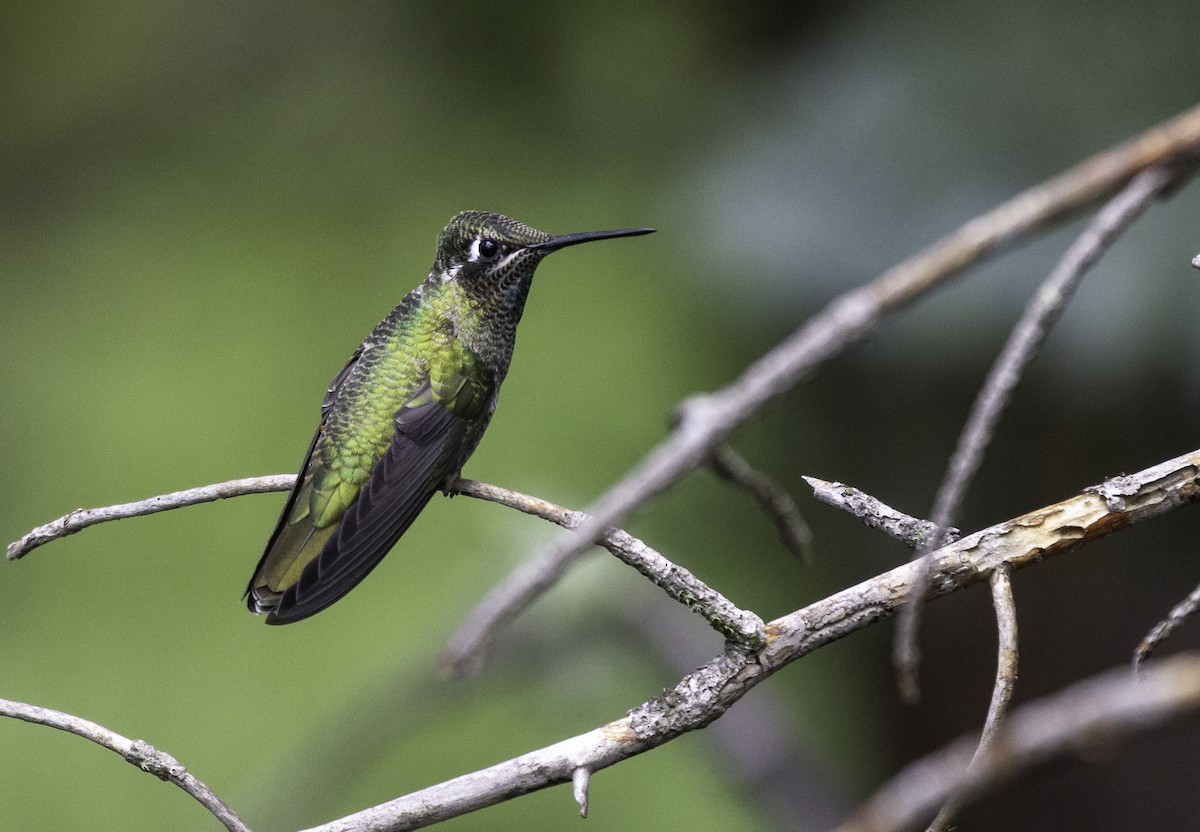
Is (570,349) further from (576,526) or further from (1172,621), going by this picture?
(1172,621)

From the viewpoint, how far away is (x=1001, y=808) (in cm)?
248

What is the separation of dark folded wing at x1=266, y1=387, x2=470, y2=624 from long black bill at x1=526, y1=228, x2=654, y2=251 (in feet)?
0.61

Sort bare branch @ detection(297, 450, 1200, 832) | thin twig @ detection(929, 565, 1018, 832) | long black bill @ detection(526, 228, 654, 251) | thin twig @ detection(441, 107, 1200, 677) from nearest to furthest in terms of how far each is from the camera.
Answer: thin twig @ detection(441, 107, 1200, 677)
thin twig @ detection(929, 565, 1018, 832)
bare branch @ detection(297, 450, 1200, 832)
long black bill @ detection(526, 228, 654, 251)

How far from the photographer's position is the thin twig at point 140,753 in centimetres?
84

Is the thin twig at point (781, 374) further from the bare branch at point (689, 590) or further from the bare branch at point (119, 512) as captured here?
the bare branch at point (119, 512)

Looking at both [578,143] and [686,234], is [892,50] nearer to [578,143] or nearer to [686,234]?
[686,234]

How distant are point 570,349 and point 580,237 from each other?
178cm

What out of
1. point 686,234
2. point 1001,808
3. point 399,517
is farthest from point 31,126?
point 1001,808

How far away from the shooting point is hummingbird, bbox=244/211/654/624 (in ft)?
3.07

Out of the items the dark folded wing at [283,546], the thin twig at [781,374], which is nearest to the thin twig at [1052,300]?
the thin twig at [781,374]

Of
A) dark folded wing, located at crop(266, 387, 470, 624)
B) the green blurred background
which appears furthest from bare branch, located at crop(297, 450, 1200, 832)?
the green blurred background

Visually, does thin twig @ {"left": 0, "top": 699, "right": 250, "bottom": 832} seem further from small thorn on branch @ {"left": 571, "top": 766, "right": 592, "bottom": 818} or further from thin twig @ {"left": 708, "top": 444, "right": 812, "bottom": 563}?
thin twig @ {"left": 708, "top": 444, "right": 812, "bottom": 563}

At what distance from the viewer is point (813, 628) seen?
87 centimetres

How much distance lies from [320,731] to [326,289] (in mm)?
1055
